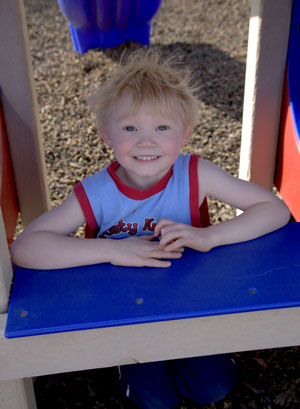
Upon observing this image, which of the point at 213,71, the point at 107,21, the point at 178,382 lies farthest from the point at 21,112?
the point at 107,21

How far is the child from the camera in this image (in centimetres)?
143

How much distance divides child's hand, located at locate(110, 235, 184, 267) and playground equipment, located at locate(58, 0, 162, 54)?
3693mm

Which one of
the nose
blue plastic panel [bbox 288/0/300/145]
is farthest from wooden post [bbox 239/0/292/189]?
the nose

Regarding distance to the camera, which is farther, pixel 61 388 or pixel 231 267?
pixel 61 388

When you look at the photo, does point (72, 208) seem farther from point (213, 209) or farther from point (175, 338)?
point (213, 209)

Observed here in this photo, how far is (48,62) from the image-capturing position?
5.08 meters

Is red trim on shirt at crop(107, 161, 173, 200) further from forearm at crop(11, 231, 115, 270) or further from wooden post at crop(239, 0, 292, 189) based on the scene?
wooden post at crop(239, 0, 292, 189)

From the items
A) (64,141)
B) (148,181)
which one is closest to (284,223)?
(148,181)

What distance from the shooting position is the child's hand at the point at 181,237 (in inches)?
56.0

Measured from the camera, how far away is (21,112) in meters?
2.20

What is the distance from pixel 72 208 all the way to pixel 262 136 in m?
1.21

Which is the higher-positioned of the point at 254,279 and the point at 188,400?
the point at 254,279

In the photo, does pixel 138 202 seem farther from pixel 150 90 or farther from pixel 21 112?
pixel 21 112

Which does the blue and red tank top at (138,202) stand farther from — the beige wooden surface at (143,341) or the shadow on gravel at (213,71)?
the shadow on gravel at (213,71)
